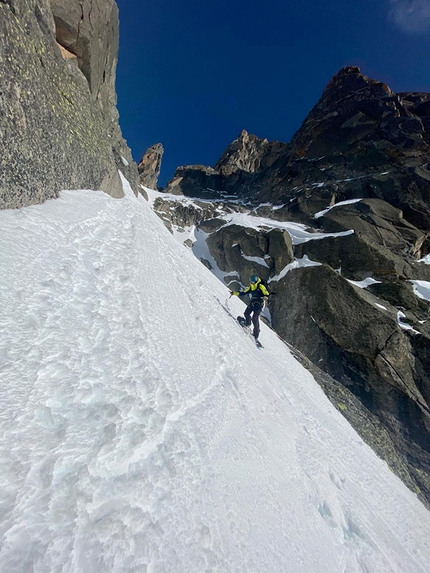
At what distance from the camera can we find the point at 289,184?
65625 mm

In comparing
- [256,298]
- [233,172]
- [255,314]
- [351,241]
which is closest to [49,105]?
[256,298]

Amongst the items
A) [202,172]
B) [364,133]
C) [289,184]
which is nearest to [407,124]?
[364,133]

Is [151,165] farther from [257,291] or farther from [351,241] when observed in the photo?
[257,291]

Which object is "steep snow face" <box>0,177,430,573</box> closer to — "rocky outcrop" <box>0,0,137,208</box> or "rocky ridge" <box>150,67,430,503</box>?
"rocky outcrop" <box>0,0,137,208</box>

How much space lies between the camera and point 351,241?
31.6 metres

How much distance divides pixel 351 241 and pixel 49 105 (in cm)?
3115

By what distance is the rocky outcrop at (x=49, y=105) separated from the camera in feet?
24.1

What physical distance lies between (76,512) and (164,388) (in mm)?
1979

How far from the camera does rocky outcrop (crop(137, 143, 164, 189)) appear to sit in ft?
288

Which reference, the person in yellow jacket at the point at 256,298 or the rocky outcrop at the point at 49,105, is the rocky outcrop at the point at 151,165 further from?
the person in yellow jacket at the point at 256,298

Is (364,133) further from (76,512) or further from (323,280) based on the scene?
(76,512)

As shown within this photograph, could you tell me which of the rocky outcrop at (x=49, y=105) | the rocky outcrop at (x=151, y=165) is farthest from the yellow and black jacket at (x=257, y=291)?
the rocky outcrop at (x=151, y=165)

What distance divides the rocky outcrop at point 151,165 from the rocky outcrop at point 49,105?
73.7 m

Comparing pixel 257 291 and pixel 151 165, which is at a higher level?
pixel 151 165
